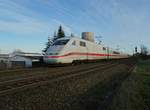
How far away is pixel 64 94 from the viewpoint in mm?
7605

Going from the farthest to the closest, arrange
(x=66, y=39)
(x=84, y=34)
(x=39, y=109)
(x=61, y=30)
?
(x=61, y=30) < (x=84, y=34) < (x=66, y=39) < (x=39, y=109)

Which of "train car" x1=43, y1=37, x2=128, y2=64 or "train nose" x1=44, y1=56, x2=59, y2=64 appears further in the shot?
"train car" x1=43, y1=37, x2=128, y2=64

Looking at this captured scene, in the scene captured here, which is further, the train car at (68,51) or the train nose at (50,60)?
the train car at (68,51)

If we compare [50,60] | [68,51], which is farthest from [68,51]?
[50,60]

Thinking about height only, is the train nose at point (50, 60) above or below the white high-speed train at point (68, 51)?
below

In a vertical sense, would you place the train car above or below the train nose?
above

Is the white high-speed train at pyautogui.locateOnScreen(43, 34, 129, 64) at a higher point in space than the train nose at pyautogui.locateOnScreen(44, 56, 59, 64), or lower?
higher

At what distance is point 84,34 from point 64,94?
47.9m

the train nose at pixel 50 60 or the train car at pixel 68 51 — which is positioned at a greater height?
the train car at pixel 68 51

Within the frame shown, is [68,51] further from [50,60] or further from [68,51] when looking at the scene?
[50,60]

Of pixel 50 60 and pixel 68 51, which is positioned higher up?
pixel 68 51

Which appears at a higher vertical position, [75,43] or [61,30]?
[61,30]

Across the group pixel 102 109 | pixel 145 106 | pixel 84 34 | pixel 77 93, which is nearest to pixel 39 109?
pixel 102 109

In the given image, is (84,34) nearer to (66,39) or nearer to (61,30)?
(61,30)
